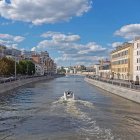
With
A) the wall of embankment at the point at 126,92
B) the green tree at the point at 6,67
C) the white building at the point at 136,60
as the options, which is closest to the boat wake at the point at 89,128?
the wall of embankment at the point at 126,92

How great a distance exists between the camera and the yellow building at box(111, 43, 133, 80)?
123m

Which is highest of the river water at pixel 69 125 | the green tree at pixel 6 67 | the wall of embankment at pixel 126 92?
the green tree at pixel 6 67

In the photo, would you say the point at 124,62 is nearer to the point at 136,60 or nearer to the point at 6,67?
the point at 136,60

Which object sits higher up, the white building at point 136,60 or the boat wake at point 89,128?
the white building at point 136,60

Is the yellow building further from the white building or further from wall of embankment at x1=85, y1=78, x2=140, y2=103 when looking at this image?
wall of embankment at x1=85, y1=78, x2=140, y2=103

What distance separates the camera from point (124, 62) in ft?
437

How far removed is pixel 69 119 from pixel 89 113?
19.4ft

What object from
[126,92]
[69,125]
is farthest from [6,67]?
[69,125]

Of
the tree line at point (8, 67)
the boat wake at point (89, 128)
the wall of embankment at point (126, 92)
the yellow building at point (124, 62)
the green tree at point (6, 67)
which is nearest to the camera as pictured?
the boat wake at point (89, 128)

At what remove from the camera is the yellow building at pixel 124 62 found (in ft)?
402

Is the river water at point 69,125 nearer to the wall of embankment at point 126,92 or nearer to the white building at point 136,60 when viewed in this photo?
the wall of embankment at point 126,92

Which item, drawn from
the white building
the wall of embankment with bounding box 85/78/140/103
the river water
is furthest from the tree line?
the river water

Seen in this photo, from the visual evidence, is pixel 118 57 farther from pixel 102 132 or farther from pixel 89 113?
pixel 102 132

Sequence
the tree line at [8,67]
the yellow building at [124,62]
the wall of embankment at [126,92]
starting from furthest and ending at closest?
1. the tree line at [8,67]
2. the yellow building at [124,62]
3. the wall of embankment at [126,92]
